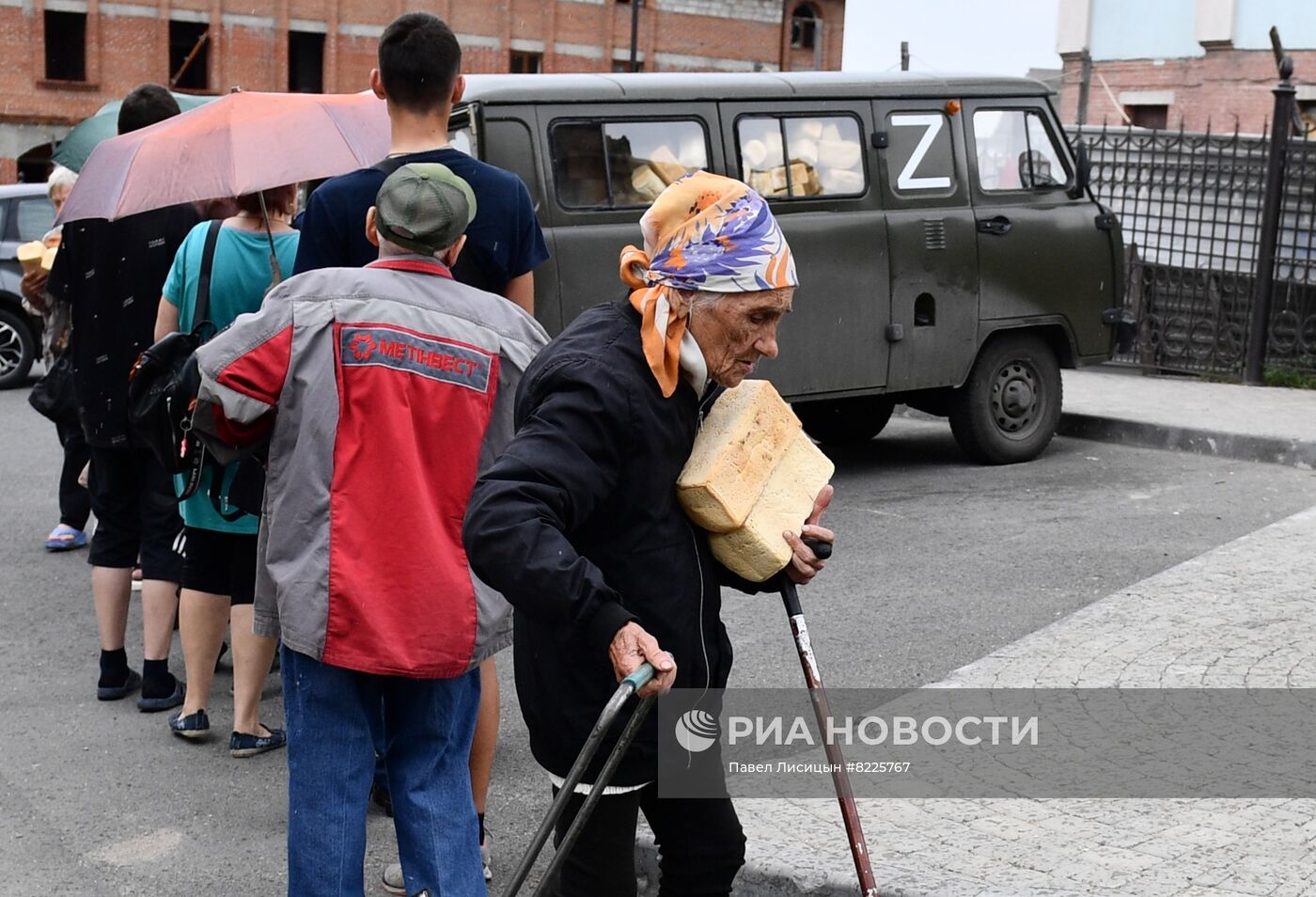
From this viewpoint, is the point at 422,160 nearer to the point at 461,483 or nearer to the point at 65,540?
the point at 461,483

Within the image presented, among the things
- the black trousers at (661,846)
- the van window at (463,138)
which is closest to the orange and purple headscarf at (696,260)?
the black trousers at (661,846)

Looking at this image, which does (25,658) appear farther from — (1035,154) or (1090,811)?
(1035,154)

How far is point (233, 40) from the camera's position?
135 feet

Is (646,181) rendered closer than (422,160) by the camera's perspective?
No

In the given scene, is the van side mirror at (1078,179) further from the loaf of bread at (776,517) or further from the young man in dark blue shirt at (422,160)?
the loaf of bread at (776,517)

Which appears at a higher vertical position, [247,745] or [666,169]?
[666,169]

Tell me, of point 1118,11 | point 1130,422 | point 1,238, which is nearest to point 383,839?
point 1130,422

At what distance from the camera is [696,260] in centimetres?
288

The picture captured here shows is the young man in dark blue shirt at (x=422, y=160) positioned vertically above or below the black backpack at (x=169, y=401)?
above

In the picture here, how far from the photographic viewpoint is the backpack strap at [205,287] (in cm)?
507

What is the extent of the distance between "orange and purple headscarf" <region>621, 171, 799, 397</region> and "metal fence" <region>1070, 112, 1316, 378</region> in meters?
11.1

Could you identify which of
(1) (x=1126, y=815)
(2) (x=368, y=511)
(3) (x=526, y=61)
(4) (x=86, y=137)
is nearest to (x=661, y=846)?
(2) (x=368, y=511)

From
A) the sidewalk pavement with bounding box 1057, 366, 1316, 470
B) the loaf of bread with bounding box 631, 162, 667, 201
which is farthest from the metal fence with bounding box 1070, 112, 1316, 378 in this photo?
the loaf of bread with bounding box 631, 162, 667, 201

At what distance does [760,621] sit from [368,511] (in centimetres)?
371
